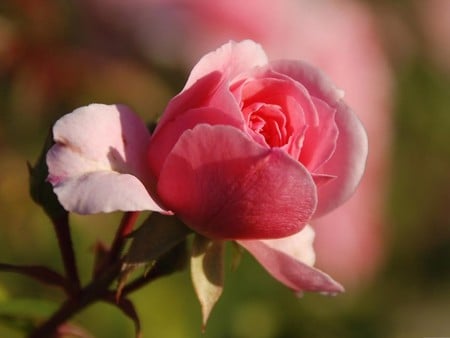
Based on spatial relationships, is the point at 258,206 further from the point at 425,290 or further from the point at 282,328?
the point at 425,290

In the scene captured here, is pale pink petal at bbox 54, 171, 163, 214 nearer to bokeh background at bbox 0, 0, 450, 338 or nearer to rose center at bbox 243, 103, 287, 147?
rose center at bbox 243, 103, 287, 147

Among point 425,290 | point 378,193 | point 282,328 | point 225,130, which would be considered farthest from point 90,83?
point 225,130

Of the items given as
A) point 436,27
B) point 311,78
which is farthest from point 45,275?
point 436,27

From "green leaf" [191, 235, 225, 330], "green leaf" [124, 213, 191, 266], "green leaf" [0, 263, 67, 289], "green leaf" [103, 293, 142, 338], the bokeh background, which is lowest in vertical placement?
the bokeh background

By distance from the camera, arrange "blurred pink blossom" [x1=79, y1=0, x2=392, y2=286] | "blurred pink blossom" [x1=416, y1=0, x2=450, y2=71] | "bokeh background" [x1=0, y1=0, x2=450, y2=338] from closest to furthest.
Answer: "bokeh background" [x1=0, y1=0, x2=450, y2=338]
"blurred pink blossom" [x1=79, y1=0, x2=392, y2=286]
"blurred pink blossom" [x1=416, y1=0, x2=450, y2=71]

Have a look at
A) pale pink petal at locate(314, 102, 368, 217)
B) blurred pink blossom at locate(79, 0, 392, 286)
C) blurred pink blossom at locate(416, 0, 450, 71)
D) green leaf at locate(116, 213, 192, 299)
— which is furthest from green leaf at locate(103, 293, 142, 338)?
blurred pink blossom at locate(416, 0, 450, 71)

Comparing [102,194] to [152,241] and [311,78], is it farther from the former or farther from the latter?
[311,78]

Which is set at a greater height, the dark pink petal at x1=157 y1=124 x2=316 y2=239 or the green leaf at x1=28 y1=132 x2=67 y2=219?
the dark pink petal at x1=157 y1=124 x2=316 y2=239
